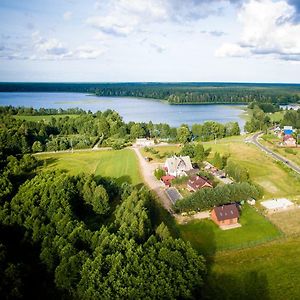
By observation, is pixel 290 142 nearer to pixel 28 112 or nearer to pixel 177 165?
pixel 177 165

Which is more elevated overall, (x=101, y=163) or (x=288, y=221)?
(x=288, y=221)

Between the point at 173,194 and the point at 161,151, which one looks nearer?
the point at 173,194

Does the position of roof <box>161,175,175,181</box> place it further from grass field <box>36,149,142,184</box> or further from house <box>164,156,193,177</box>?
grass field <box>36,149,142,184</box>

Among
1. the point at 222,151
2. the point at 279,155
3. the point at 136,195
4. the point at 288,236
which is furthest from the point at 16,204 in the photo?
the point at 279,155

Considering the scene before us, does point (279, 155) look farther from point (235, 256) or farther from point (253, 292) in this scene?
point (253, 292)

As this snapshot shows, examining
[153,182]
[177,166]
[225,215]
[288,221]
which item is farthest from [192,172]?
[288,221]

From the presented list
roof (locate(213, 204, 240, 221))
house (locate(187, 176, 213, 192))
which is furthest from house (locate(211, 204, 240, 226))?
house (locate(187, 176, 213, 192))
